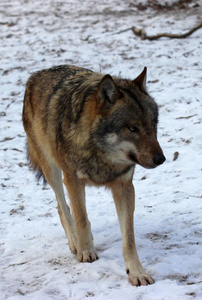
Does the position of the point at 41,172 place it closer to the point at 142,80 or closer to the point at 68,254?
the point at 68,254

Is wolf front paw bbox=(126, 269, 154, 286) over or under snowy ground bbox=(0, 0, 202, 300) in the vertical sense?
over

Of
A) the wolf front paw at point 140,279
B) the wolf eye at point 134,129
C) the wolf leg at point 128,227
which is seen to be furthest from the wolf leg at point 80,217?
the wolf eye at point 134,129

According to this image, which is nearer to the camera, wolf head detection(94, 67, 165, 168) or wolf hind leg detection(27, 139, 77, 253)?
wolf head detection(94, 67, 165, 168)

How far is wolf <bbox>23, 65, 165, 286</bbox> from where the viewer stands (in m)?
3.48

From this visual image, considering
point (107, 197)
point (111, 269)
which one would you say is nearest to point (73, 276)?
point (111, 269)

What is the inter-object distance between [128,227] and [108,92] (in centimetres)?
119

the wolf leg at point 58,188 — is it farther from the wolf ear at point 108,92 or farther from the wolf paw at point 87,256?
the wolf ear at point 108,92

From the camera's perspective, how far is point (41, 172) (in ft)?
17.2

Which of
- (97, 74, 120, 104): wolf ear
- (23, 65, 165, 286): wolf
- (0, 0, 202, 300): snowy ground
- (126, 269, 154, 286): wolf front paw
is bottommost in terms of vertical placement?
(0, 0, 202, 300): snowy ground

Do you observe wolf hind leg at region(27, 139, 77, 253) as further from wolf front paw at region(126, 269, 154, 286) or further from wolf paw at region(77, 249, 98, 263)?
wolf front paw at region(126, 269, 154, 286)

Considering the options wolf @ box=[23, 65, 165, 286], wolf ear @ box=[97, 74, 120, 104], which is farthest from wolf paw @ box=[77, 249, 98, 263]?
wolf ear @ box=[97, 74, 120, 104]

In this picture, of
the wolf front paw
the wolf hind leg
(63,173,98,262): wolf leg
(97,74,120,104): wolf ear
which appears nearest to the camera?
the wolf front paw

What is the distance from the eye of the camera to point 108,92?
3572 millimetres

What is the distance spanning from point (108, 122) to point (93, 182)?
633 mm
